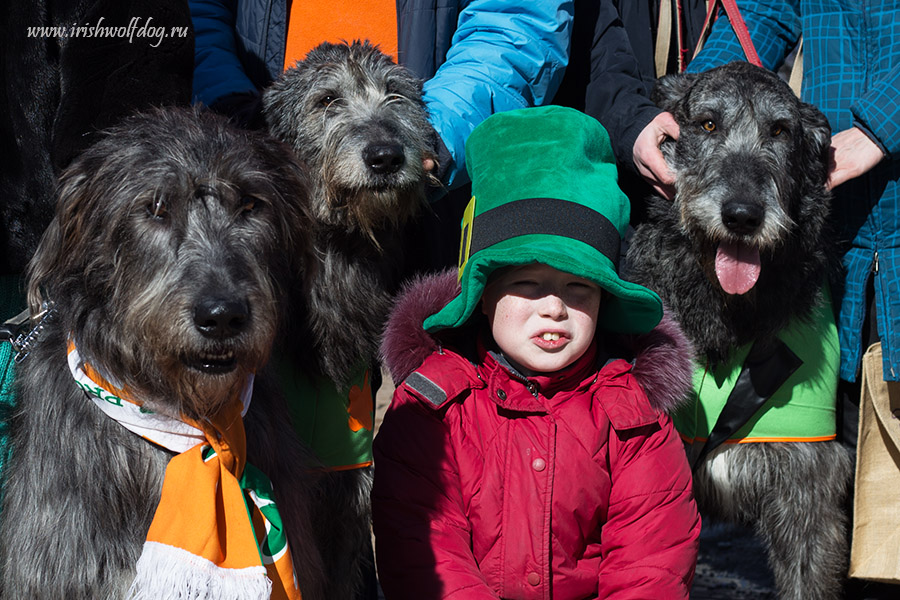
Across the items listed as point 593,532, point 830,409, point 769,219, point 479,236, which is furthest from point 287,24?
point 830,409

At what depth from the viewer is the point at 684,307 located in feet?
11.4

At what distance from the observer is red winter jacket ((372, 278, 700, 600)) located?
2.85 meters

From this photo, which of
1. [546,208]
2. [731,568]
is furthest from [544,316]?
[731,568]

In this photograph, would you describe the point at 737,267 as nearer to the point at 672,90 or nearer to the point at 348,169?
the point at 672,90

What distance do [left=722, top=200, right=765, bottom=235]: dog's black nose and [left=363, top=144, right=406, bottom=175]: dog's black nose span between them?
111 cm

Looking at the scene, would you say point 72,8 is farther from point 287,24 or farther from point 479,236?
point 479,236

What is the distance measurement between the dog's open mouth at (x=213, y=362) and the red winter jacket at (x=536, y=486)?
2.52ft

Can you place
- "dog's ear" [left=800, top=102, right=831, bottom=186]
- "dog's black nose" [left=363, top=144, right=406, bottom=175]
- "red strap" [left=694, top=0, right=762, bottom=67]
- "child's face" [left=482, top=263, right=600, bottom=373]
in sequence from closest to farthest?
"child's face" [left=482, top=263, right=600, bottom=373], "dog's black nose" [left=363, top=144, right=406, bottom=175], "dog's ear" [left=800, top=102, right=831, bottom=186], "red strap" [left=694, top=0, right=762, bottom=67]

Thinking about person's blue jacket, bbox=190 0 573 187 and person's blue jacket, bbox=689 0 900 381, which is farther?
person's blue jacket, bbox=190 0 573 187

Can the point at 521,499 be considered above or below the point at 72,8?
below

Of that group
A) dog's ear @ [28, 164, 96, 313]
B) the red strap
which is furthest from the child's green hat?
dog's ear @ [28, 164, 96, 313]

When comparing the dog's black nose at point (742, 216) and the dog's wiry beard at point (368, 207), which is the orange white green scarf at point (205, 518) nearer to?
the dog's wiry beard at point (368, 207)

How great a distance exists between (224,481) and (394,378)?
86 centimetres

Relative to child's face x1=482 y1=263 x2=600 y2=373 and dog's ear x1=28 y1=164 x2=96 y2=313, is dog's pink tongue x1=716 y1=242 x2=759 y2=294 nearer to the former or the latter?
child's face x1=482 y1=263 x2=600 y2=373
